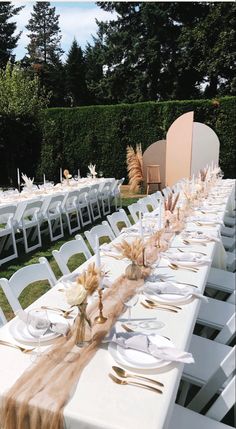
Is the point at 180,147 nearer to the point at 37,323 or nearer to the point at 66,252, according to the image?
the point at 66,252

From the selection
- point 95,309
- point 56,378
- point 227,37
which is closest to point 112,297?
point 95,309

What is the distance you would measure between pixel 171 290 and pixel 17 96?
490 inches

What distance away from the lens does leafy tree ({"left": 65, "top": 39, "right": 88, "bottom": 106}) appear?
102 feet

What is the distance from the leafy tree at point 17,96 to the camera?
511 inches

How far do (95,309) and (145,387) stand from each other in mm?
748

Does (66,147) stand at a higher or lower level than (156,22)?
lower

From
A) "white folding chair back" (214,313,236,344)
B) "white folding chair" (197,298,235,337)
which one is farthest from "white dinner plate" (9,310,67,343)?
"white folding chair" (197,298,235,337)

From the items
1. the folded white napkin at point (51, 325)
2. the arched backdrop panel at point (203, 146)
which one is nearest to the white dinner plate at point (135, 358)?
the folded white napkin at point (51, 325)

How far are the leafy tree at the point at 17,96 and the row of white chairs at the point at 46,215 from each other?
5255mm

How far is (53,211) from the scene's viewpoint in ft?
24.9

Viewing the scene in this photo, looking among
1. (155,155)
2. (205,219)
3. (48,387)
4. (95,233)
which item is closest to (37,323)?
(48,387)

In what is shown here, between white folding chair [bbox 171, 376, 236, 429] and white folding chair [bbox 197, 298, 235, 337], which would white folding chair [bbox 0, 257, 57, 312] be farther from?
white folding chair [bbox 197, 298, 235, 337]

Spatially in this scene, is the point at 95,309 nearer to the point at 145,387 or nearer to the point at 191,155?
the point at 145,387

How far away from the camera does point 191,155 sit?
1155 centimetres
